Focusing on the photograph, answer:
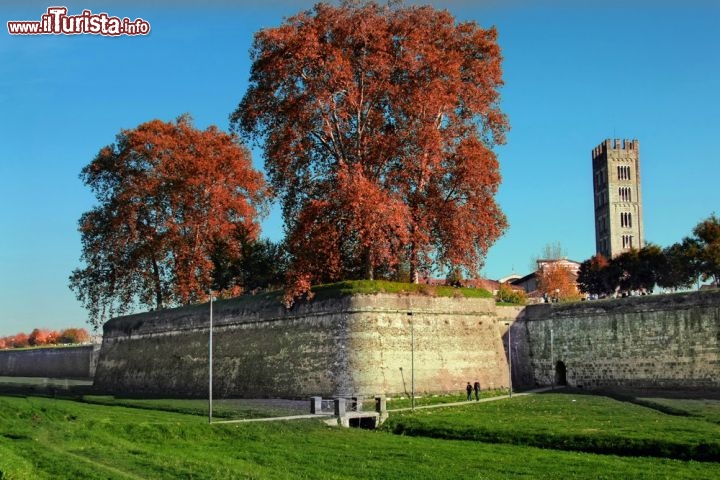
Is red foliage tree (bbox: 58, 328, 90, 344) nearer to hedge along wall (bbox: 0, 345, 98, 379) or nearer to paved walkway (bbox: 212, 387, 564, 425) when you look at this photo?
hedge along wall (bbox: 0, 345, 98, 379)

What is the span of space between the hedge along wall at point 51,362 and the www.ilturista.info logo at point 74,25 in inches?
1613

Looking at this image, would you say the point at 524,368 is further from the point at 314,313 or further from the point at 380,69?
the point at 380,69

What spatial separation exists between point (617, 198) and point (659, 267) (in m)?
50.5

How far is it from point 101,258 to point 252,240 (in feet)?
28.9

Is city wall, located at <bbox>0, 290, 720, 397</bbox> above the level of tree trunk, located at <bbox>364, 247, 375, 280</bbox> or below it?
below

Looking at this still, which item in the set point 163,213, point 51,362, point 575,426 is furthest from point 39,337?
point 575,426

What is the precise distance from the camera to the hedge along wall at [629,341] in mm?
33750

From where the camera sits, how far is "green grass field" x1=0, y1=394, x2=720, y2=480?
19531mm

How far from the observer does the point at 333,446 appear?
2434cm

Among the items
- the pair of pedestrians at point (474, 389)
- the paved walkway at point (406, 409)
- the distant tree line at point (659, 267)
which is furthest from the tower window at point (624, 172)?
the pair of pedestrians at point (474, 389)

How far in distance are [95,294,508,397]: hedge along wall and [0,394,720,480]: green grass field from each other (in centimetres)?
418

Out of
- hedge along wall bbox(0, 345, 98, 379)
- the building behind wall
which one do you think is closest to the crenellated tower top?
the building behind wall

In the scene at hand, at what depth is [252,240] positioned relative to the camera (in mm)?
52219

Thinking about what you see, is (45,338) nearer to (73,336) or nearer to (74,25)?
(73,336)
